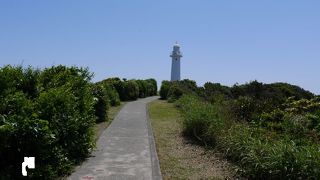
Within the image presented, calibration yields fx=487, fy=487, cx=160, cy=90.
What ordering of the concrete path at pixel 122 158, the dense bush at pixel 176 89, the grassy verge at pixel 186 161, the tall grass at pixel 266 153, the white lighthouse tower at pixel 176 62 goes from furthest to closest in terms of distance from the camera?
the white lighthouse tower at pixel 176 62 < the dense bush at pixel 176 89 < the grassy verge at pixel 186 161 < the concrete path at pixel 122 158 < the tall grass at pixel 266 153

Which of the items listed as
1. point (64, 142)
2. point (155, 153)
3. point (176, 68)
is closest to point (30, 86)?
point (64, 142)

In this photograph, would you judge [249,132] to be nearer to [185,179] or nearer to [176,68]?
[185,179]

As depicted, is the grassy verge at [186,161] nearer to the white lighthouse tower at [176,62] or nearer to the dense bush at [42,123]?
the dense bush at [42,123]

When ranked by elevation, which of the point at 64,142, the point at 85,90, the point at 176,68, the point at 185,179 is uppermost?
the point at 176,68

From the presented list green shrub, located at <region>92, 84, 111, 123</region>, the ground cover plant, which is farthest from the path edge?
green shrub, located at <region>92, 84, 111, 123</region>

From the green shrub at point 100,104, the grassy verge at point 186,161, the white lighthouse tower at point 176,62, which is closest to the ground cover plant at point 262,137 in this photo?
the grassy verge at point 186,161

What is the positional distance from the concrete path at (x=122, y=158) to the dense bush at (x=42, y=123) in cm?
42

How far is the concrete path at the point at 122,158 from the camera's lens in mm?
9289

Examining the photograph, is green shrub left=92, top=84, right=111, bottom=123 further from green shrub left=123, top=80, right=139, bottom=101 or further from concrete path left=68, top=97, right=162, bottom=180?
green shrub left=123, top=80, right=139, bottom=101

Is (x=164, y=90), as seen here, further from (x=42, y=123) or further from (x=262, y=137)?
(x=42, y=123)

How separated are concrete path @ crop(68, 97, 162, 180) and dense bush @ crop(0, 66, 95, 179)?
1.39 ft

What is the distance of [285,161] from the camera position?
8.39 meters

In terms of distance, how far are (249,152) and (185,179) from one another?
4.54 ft

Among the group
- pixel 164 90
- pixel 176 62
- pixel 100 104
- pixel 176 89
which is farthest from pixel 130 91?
pixel 176 62
